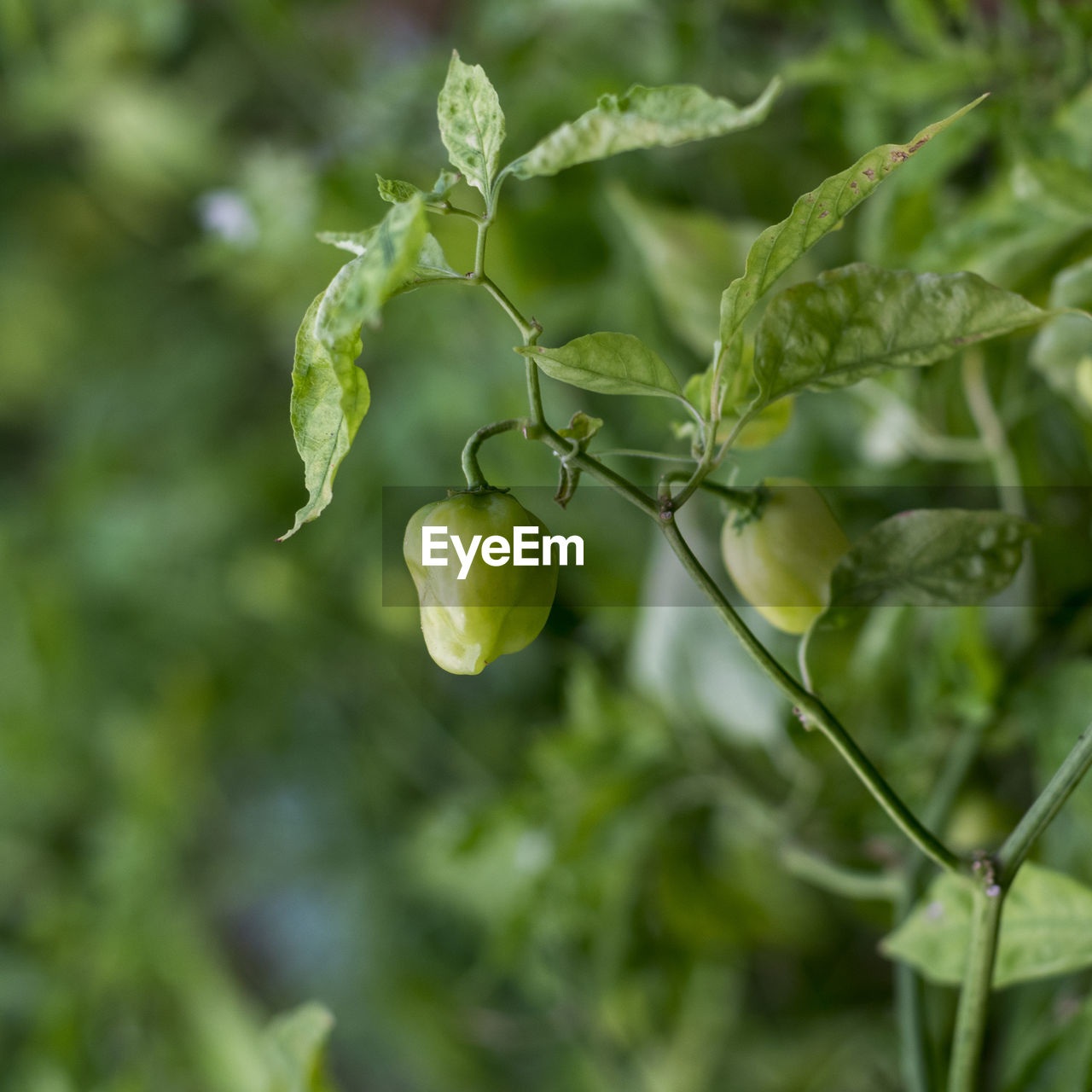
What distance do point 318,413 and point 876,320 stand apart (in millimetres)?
115

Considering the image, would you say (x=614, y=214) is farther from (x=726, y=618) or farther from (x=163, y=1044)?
(x=163, y=1044)

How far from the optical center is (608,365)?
0.19m

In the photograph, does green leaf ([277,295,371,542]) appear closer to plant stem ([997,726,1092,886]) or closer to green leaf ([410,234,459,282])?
green leaf ([410,234,459,282])

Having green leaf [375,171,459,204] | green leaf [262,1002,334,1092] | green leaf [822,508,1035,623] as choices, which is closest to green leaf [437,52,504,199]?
green leaf [375,171,459,204]

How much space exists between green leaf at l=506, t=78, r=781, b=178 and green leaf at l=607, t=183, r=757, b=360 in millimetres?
164

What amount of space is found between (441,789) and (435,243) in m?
0.66

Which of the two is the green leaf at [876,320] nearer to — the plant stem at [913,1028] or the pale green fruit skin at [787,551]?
the pale green fruit skin at [787,551]

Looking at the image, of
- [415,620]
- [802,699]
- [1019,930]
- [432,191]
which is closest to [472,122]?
[432,191]

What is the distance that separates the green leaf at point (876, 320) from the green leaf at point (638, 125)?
0.04 meters

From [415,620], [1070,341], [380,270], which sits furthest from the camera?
[415,620]

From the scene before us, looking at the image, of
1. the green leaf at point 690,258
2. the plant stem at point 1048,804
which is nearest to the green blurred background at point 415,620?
the green leaf at point 690,258

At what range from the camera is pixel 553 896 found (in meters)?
0.48

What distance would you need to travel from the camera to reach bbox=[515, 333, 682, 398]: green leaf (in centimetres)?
18

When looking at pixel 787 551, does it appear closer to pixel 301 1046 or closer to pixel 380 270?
pixel 380 270
